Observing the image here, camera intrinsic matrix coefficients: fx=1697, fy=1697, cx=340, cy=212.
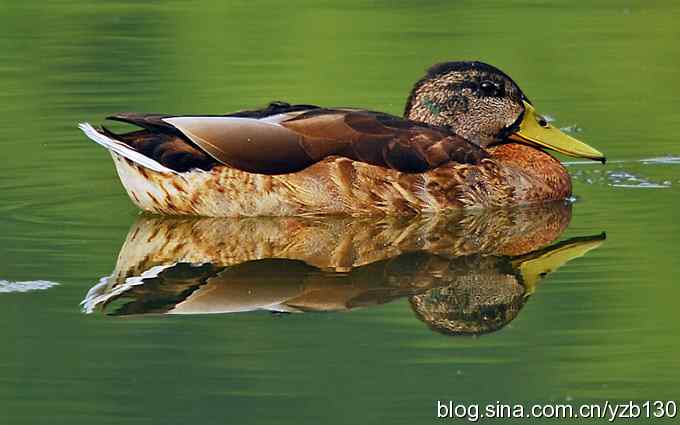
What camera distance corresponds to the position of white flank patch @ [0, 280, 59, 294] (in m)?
9.46

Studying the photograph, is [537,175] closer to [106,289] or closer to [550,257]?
[550,257]

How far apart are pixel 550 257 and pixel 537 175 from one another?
186 centimetres

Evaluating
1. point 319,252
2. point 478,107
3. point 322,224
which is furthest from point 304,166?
point 478,107

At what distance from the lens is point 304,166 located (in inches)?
453

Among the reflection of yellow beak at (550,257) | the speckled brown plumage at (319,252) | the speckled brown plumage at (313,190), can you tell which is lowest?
the reflection of yellow beak at (550,257)

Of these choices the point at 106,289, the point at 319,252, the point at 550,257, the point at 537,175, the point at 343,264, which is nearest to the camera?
the point at 106,289

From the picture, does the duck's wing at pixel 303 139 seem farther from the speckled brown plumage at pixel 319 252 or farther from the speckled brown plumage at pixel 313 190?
the speckled brown plumage at pixel 319 252

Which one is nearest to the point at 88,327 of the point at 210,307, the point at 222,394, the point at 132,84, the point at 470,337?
the point at 210,307

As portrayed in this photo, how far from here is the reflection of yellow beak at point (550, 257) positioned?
32.5 feet

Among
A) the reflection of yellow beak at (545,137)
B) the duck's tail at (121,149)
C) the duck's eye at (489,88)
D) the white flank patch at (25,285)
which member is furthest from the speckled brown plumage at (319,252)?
the duck's eye at (489,88)

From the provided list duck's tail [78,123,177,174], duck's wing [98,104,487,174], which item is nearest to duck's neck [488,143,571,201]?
duck's wing [98,104,487,174]

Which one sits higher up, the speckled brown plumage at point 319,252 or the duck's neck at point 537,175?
the duck's neck at point 537,175

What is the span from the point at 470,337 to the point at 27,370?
2.22 meters

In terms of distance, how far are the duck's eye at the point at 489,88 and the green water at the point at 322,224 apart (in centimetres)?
96
